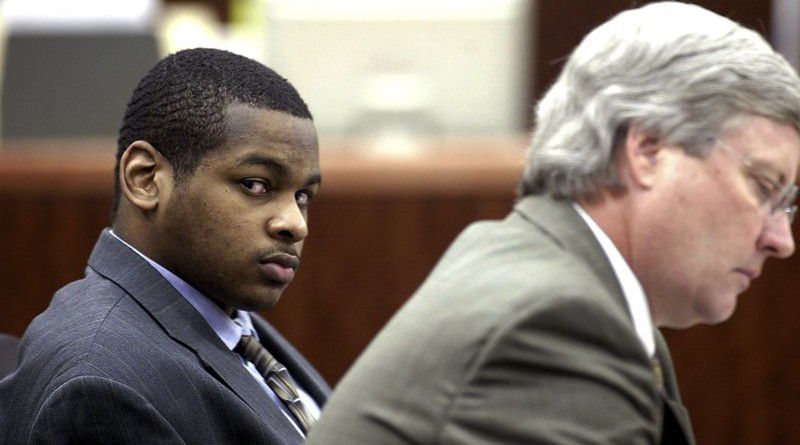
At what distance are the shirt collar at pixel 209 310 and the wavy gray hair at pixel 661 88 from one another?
45 cm

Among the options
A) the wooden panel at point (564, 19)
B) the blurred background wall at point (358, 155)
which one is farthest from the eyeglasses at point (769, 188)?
the wooden panel at point (564, 19)

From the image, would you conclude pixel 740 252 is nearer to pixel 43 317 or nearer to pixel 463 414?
pixel 463 414

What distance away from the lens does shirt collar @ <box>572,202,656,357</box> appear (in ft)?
3.59

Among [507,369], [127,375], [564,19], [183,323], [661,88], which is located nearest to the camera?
[507,369]

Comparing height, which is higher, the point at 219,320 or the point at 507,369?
the point at 507,369

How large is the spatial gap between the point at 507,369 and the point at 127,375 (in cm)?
43

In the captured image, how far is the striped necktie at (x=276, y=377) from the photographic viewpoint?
142cm

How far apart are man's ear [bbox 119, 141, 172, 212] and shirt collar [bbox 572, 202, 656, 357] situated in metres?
0.51

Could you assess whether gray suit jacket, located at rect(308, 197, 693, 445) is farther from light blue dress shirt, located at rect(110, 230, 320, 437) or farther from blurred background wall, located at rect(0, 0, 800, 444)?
blurred background wall, located at rect(0, 0, 800, 444)

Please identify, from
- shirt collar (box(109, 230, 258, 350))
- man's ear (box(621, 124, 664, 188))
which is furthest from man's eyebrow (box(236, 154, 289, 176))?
man's ear (box(621, 124, 664, 188))

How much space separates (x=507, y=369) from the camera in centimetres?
96

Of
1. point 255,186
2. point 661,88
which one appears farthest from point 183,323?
point 661,88

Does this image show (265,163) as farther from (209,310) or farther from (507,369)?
(507,369)

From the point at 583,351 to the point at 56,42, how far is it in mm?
2632
